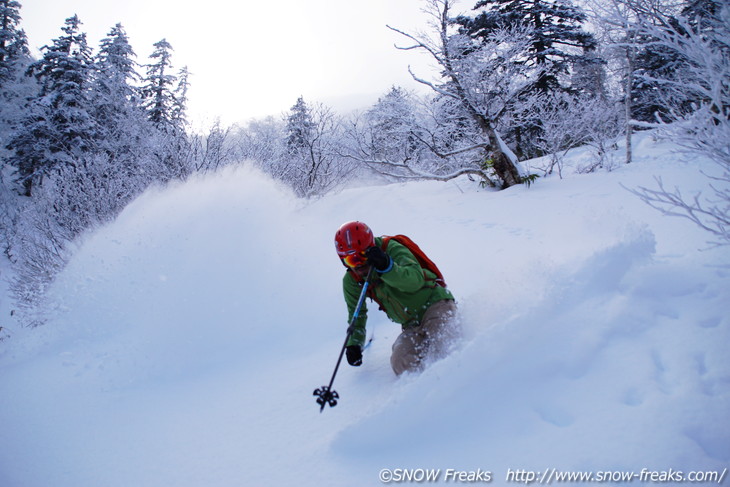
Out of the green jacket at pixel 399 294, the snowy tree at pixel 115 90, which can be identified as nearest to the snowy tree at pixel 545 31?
the green jacket at pixel 399 294

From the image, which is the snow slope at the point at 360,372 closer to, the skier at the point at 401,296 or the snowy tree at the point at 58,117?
the skier at the point at 401,296

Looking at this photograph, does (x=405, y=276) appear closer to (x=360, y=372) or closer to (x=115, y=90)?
(x=360, y=372)

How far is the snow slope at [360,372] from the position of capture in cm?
184

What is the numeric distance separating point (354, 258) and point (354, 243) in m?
0.13

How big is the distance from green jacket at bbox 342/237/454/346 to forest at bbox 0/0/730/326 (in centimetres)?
492

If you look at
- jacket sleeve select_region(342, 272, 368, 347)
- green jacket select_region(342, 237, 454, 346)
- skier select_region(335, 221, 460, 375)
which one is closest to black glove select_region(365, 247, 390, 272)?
skier select_region(335, 221, 460, 375)

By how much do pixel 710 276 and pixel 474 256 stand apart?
3.12m

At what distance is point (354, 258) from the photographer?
2848mm

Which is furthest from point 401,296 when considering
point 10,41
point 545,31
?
point 10,41

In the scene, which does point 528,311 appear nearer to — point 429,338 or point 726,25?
point 429,338

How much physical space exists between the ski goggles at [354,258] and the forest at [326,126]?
5537 mm

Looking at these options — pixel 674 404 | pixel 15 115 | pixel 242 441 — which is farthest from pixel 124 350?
pixel 15 115

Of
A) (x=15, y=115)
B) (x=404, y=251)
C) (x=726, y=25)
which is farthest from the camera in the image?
(x=15, y=115)

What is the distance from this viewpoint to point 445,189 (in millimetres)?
11438
